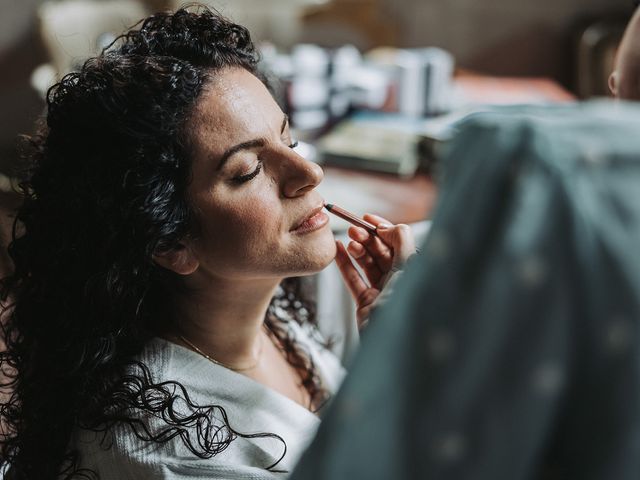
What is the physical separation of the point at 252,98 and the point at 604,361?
72 centimetres

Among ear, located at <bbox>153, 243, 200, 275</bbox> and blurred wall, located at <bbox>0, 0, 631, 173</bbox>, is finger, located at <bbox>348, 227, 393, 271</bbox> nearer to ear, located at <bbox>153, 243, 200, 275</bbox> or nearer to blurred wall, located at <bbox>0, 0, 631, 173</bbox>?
ear, located at <bbox>153, 243, 200, 275</bbox>

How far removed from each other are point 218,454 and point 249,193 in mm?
377

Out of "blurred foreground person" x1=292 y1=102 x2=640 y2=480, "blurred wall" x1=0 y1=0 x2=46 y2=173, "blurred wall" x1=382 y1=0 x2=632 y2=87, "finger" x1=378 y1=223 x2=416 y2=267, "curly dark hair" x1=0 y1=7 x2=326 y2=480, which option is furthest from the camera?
"blurred wall" x1=382 y1=0 x2=632 y2=87

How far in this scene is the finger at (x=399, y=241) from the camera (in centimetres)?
104

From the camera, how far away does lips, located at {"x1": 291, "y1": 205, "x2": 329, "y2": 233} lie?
3.16ft

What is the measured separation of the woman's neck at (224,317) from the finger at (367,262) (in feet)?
0.47

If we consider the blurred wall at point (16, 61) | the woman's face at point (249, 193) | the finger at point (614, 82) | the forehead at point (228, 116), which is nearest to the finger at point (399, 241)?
the woman's face at point (249, 193)

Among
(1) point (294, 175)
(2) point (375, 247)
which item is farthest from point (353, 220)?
(1) point (294, 175)

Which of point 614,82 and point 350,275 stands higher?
point 614,82

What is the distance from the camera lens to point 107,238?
932 mm

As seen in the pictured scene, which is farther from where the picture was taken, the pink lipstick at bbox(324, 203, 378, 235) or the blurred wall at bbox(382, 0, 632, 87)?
the blurred wall at bbox(382, 0, 632, 87)

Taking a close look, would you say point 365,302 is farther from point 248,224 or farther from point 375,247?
point 248,224

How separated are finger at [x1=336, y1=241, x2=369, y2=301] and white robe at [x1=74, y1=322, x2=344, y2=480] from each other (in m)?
0.21

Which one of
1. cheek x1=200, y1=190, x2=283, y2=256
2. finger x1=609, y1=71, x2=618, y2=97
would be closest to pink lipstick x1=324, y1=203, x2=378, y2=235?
cheek x1=200, y1=190, x2=283, y2=256
